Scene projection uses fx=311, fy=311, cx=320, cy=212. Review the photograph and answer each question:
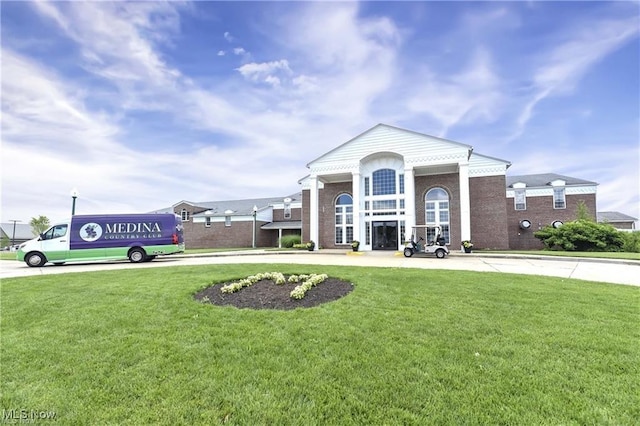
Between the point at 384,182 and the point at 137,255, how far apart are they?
18.9m

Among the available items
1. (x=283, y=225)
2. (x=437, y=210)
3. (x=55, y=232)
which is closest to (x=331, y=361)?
(x=55, y=232)

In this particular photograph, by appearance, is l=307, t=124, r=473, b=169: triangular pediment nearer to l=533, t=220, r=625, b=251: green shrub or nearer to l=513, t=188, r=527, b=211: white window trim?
l=533, t=220, r=625, b=251: green shrub

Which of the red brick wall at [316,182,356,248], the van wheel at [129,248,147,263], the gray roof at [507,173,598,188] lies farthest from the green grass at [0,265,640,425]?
the gray roof at [507,173,598,188]

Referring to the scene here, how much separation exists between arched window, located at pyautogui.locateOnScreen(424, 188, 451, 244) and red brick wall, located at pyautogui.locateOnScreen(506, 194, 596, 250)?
9.79 meters

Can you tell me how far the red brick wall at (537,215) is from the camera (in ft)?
97.8

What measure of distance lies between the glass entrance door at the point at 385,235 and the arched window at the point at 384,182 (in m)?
2.67

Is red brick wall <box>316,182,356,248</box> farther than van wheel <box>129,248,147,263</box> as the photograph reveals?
Yes

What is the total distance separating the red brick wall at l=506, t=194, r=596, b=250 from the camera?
29812 millimetres

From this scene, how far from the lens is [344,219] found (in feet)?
93.5

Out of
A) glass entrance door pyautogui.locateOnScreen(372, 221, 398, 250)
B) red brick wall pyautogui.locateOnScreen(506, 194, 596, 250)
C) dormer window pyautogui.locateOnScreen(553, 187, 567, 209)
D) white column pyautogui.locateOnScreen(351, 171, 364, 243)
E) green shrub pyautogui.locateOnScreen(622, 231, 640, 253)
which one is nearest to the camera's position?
green shrub pyautogui.locateOnScreen(622, 231, 640, 253)

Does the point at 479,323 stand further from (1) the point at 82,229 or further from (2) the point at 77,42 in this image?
(1) the point at 82,229

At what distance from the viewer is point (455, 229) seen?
2531cm

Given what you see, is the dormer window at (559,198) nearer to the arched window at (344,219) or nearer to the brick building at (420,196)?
the brick building at (420,196)

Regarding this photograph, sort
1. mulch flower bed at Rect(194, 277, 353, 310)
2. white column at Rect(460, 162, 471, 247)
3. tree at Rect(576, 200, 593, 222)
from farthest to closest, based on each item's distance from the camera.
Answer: tree at Rect(576, 200, 593, 222) → white column at Rect(460, 162, 471, 247) → mulch flower bed at Rect(194, 277, 353, 310)
